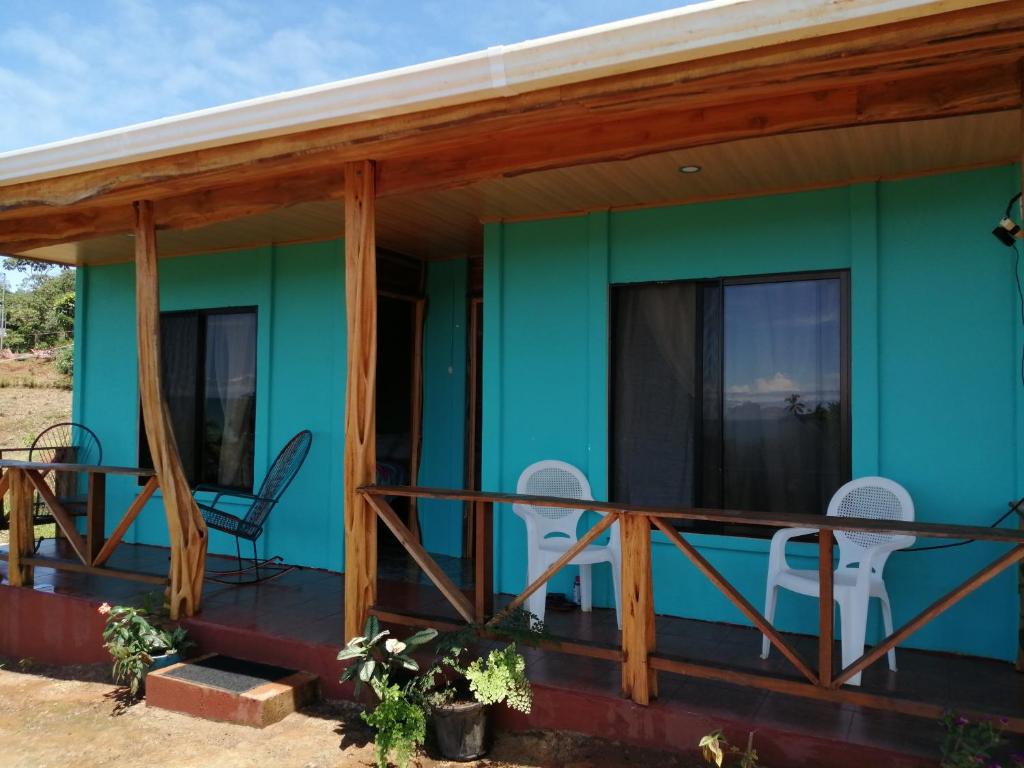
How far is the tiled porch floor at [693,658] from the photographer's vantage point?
2.75 metres

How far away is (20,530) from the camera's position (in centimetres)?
459

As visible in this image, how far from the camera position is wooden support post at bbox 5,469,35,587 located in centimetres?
457

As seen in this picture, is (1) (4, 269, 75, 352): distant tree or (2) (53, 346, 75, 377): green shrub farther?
(1) (4, 269, 75, 352): distant tree

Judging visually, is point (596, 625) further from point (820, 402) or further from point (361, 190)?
point (361, 190)

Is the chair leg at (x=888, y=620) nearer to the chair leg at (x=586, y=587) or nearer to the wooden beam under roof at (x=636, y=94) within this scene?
the chair leg at (x=586, y=587)

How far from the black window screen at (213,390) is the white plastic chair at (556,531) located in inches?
97.8

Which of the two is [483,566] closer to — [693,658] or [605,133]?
[693,658]

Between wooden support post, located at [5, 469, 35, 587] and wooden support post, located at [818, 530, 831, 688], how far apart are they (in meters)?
4.32

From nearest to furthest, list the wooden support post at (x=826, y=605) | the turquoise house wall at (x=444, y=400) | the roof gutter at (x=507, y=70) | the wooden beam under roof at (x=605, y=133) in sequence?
the roof gutter at (x=507, y=70) → the wooden beam under roof at (x=605, y=133) → the wooden support post at (x=826, y=605) → the turquoise house wall at (x=444, y=400)

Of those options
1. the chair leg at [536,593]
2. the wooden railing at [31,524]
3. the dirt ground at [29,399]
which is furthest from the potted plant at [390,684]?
the dirt ground at [29,399]

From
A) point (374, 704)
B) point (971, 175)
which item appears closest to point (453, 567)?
point (374, 704)

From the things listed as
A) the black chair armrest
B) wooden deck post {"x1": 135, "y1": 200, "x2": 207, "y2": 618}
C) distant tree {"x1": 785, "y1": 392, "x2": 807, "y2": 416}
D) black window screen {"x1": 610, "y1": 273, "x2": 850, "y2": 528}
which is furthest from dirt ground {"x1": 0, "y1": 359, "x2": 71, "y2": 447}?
distant tree {"x1": 785, "y1": 392, "x2": 807, "y2": 416}

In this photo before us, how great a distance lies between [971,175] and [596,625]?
9.05 feet

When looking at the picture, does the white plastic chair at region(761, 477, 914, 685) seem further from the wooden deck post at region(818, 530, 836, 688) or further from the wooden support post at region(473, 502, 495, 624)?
the wooden support post at region(473, 502, 495, 624)
